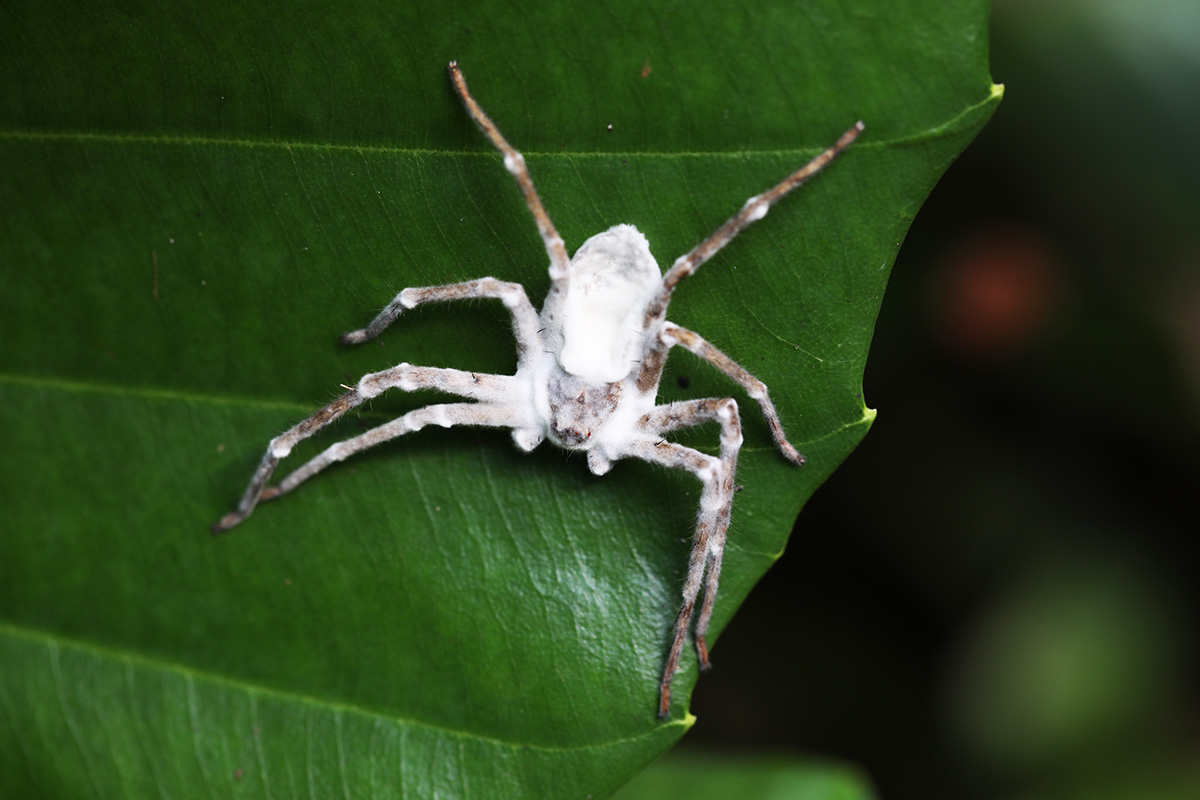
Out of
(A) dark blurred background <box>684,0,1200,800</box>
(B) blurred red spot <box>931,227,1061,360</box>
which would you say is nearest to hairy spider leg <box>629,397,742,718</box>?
(A) dark blurred background <box>684,0,1200,800</box>

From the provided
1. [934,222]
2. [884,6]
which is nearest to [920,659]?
[934,222]

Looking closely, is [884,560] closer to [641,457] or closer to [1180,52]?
[641,457]

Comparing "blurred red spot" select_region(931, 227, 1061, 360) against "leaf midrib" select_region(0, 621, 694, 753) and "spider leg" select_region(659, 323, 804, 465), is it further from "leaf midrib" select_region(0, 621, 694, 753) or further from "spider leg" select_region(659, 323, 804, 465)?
"leaf midrib" select_region(0, 621, 694, 753)

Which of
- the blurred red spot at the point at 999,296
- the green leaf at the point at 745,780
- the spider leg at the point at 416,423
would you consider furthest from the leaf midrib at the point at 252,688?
the blurred red spot at the point at 999,296

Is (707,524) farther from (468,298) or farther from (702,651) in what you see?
(468,298)

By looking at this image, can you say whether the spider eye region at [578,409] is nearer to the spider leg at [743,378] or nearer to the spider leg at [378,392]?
the spider leg at [378,392]

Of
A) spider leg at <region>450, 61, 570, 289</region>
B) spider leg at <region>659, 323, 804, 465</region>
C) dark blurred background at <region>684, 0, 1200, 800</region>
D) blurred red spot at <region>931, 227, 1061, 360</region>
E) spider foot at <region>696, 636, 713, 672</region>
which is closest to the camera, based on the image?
spider leg at <region>450, 61, 570, 289</region>
